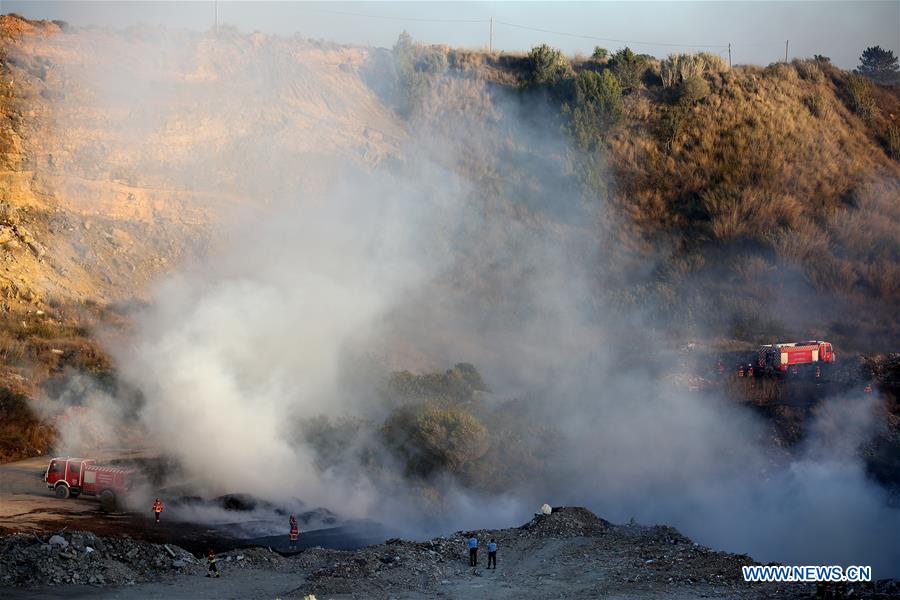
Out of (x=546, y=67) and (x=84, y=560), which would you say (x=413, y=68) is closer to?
(x=546, y=67)

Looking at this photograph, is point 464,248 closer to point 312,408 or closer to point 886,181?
point 312,408

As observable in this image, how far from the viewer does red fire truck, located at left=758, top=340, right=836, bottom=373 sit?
3062 centimetres

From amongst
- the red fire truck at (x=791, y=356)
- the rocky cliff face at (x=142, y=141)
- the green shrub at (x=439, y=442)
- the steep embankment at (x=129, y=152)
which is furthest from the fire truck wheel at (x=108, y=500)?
the red fire truck at (x=791, y=356)

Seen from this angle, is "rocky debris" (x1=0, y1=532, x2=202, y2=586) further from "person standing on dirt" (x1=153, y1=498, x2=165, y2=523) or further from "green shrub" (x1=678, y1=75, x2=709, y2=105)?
"green shrub" (x1=678, y1=75, x2=709, y2=105)

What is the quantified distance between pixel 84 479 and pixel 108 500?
103 centimetres

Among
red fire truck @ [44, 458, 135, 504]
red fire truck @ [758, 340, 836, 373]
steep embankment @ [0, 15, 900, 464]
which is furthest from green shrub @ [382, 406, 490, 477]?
red fire truck @ [758, 340, 836, 373]

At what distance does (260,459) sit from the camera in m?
25.2

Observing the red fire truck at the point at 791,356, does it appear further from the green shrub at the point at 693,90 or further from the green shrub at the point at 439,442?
the green shrub at the point at 693,90

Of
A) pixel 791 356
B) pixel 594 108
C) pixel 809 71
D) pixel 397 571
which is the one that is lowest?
pixel 397 571

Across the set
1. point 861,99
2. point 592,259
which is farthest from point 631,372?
point 861,99

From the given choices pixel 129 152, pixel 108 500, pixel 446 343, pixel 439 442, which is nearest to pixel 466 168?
pixel 446 343

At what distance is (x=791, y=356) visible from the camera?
30.8m

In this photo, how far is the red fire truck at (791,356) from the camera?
3062 cm

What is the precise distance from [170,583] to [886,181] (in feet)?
133
